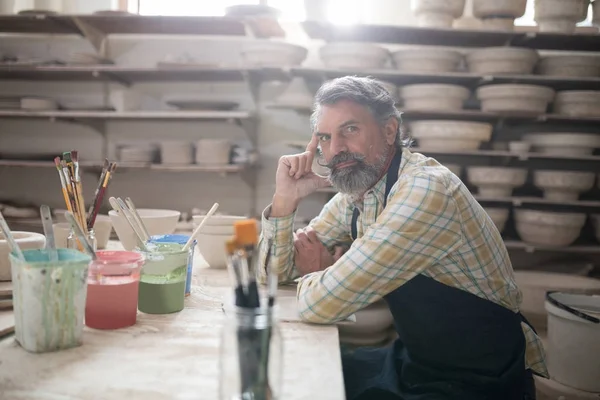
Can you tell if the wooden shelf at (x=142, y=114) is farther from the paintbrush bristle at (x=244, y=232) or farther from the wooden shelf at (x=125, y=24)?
the paintbrush bristle at (x=244, y=232)

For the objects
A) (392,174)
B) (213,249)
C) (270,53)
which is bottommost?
(213,249)

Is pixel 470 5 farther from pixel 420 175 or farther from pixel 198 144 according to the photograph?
pixel 420 175

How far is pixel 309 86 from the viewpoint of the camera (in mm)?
4266

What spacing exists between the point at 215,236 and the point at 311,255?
14.2 inches

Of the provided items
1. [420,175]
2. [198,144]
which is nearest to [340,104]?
[420,175]

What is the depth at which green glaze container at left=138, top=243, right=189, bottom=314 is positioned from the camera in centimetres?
125

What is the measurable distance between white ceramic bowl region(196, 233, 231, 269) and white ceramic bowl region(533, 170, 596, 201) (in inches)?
119

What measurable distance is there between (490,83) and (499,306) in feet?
10.3

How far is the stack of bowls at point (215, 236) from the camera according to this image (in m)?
1.79

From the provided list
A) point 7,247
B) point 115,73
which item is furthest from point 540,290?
point 115,73

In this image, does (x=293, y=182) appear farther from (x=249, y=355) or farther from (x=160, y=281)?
(x=249, y=355)

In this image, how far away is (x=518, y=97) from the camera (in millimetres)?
3756

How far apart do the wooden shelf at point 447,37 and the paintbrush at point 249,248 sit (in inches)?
135

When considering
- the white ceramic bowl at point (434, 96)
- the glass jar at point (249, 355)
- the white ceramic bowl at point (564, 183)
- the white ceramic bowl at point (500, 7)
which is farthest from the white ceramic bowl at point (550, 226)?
the glass jar at point (249, 355)
